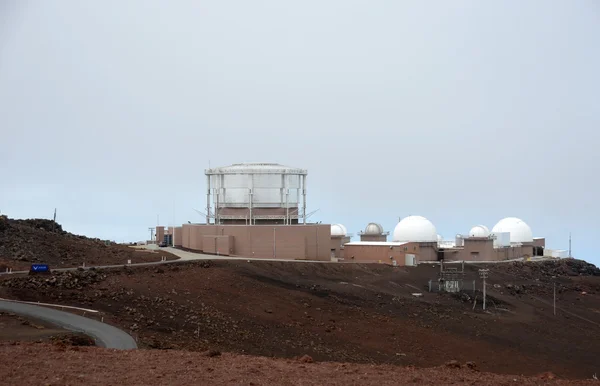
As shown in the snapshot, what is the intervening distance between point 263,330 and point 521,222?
6000 cm

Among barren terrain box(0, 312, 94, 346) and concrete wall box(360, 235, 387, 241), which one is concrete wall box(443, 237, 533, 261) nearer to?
concrete wall box(360, 235, 387, 241)

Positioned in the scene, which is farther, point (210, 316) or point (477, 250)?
point (477, 250)

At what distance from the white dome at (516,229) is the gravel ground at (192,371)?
224 ft

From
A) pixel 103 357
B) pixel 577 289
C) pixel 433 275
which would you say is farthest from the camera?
pixel 577 289

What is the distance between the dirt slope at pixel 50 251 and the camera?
39812 millimetres

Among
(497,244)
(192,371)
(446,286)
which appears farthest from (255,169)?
(192,371)

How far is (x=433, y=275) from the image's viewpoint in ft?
182

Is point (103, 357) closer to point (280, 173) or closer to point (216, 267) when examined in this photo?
point (216, 267)

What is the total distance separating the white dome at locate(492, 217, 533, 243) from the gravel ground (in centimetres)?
6818

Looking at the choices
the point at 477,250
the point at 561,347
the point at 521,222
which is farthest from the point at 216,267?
the point at 521,222

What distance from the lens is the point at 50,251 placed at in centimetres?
4228

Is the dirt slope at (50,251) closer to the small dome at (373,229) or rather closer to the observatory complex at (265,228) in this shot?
the observatory complex at (265,228)

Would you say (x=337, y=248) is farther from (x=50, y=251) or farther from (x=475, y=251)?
(x=50, y=251)

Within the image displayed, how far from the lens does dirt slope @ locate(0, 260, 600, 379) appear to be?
97.7 feet
